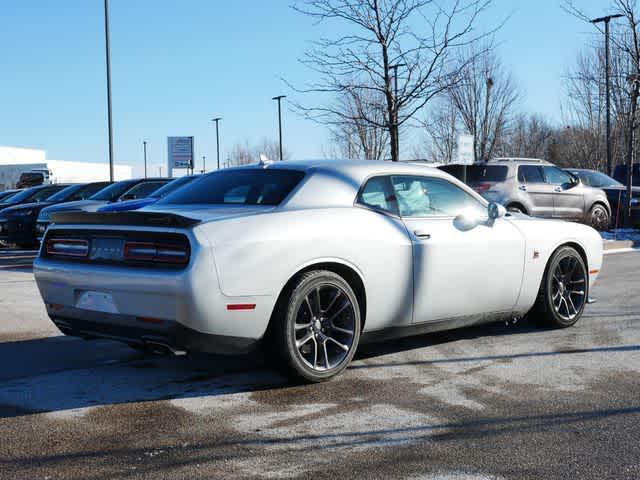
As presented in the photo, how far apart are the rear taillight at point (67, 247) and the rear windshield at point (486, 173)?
38.6 feet

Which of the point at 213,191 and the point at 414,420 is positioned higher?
the point at 213,191

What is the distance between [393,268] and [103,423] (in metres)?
2.19

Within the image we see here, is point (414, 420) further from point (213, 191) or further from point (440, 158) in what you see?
point (440, 158)

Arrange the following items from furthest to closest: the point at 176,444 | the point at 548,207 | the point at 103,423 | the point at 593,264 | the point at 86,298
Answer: the point at 548,207 < the point at 593,264 < the point at 86,298 < the point at 103,423 < the point at 176,444

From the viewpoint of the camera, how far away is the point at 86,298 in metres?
5.06

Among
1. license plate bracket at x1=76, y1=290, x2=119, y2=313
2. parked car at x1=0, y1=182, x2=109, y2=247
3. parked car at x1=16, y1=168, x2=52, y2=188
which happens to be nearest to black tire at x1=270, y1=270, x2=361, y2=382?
license plate bracket at x1=76, y1=290, x2=119, y2=313

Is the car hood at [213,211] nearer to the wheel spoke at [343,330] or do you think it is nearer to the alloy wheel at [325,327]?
the alloy wheel at [325,327]

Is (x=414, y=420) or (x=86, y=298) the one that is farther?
(x=86, y=298)

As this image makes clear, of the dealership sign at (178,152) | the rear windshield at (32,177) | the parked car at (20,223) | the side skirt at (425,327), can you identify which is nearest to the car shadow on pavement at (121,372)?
the side skirt at (425,327)

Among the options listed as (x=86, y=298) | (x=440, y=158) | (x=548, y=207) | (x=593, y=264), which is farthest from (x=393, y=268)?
(x=440, y=158)

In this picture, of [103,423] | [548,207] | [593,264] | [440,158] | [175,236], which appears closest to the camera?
[103,423]

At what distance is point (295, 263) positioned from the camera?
16.3 feet

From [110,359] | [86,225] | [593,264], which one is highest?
[86,225]

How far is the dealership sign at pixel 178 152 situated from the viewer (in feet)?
187
